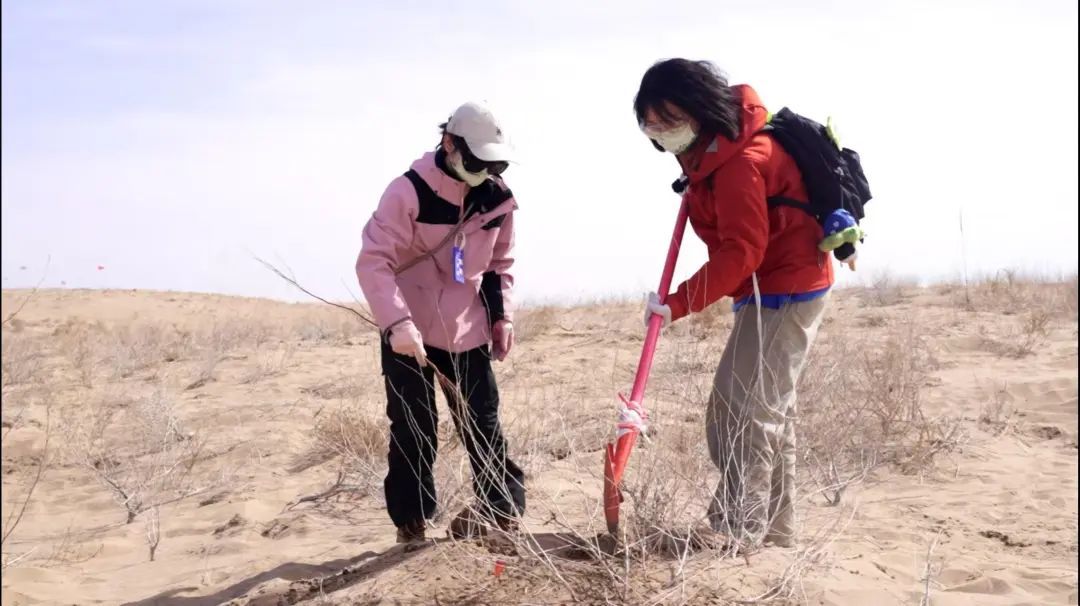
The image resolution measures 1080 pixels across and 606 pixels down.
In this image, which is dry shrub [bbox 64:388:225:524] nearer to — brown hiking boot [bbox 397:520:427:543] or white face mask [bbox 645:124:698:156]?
brown hiking boot [bbox 397:520:427:543]

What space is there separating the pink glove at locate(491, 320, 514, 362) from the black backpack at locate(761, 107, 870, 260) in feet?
3.29

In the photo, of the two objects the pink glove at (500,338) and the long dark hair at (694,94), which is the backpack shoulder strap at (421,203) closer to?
the pink glove at (500,338)

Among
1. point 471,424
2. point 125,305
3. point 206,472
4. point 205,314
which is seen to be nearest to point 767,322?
point 471,424

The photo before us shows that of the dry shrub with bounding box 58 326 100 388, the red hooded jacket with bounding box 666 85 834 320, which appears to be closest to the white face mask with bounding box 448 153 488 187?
the red hooded jacket with bounding box 666 85 834 320

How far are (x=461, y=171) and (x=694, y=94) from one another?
786mm

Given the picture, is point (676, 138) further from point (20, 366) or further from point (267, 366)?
point (20, 366)

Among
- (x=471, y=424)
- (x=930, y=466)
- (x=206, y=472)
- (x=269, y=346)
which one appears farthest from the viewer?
(x=269, y=346)

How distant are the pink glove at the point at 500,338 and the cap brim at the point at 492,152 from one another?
61cm

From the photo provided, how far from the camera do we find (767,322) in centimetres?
313

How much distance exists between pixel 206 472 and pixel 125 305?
19.6m

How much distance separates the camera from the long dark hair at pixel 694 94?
288cm

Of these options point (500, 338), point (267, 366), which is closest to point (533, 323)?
point (267, 366)

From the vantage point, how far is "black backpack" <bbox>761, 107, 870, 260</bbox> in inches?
116

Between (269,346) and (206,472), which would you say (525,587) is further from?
(269,346)
